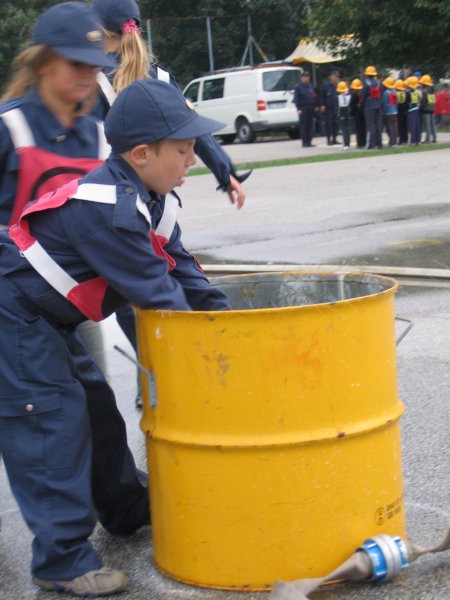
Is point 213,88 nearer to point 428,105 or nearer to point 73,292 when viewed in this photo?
point 428,105

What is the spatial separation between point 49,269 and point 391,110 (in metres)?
21.7

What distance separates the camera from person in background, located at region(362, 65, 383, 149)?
920 inches

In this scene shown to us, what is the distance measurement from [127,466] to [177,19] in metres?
46.9

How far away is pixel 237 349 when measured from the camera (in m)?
2.82

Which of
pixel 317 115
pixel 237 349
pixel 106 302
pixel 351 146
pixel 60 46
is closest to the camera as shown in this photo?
pixel 237 349

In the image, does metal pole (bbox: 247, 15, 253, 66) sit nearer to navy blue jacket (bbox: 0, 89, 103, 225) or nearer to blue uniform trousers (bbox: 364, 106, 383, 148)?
blue uniform trousers (bbox: 364, 106, 383, 148)

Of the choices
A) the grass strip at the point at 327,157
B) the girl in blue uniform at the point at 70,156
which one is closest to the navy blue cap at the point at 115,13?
the girl in blue uniform at the point at 70,156

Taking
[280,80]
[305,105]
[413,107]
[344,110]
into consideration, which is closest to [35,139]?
[413,107]

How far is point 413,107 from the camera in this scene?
78.9 feet

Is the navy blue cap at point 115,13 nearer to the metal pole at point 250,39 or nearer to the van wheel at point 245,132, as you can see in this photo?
the van wheel at point 245,132

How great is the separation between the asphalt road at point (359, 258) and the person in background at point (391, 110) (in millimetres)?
3411

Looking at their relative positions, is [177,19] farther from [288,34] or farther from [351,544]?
[351,544]

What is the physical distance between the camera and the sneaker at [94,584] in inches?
121

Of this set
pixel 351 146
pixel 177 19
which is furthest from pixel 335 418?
pixel 177 19
